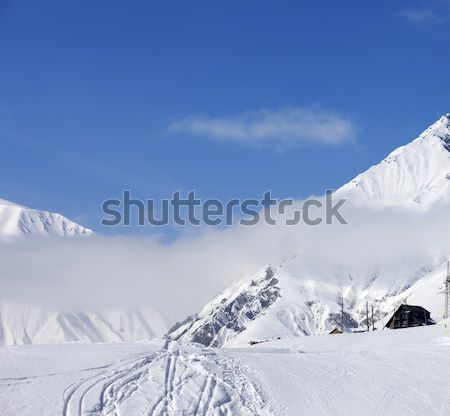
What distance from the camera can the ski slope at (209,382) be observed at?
35.8 meters

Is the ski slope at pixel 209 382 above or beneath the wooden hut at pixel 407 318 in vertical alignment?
beneath

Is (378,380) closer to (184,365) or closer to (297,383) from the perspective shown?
(297,383)

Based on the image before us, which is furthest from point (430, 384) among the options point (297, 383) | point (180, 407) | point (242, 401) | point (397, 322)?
point (397, 322)

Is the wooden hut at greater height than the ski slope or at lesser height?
greater

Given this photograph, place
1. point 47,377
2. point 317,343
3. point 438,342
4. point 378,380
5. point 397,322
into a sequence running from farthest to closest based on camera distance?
point 397,322 → point 317,343 → point 438,342 → point 378,380 → point 47,377

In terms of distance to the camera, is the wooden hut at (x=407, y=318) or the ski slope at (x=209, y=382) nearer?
the ski slope at (x=209, y=382)

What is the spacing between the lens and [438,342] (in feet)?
209

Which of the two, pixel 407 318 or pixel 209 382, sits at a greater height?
pixel 407 318

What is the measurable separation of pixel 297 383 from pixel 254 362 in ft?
15.6

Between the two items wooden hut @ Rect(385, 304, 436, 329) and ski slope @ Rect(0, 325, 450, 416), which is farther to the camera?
wooden hut @ Rect(385, 304, 436, 329)

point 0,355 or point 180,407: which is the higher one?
point 0,355

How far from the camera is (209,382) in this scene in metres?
40.1

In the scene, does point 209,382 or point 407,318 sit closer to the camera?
point 209,382

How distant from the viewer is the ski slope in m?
35.8
